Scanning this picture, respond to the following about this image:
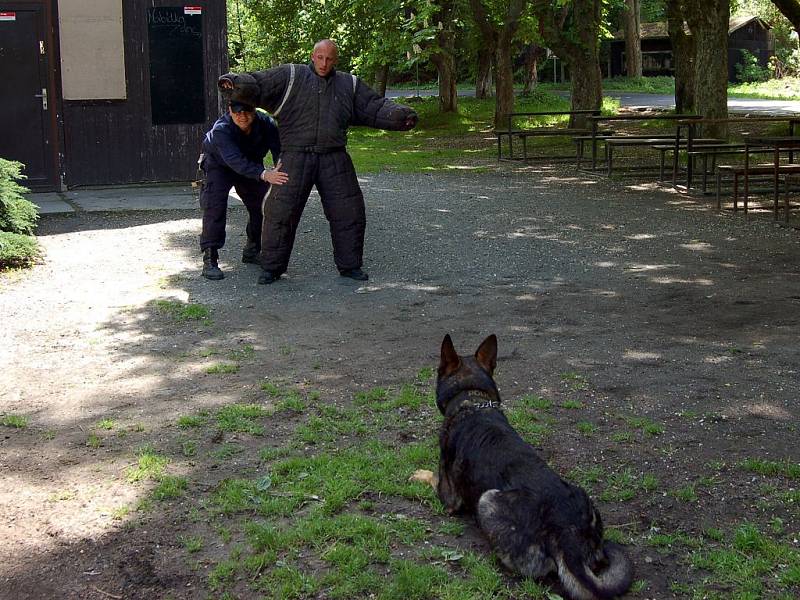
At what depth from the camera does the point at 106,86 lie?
14.9 m

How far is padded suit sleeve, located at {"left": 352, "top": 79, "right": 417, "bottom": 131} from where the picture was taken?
8.95 metres

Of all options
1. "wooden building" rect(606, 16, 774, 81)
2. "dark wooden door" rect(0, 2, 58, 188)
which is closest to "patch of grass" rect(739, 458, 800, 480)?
"dark wooden door" rect(0, 2, 58, 188)

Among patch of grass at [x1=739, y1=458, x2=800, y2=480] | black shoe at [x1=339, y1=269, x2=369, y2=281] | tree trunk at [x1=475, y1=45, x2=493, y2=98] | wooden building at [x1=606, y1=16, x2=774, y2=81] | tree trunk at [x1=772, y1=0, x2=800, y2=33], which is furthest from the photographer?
wooden building at [x1=606, y1=16, x2=774, y2=81]

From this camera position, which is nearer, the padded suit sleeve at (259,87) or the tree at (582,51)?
the padded suit sleeve at (259,87)

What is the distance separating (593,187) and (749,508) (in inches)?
467

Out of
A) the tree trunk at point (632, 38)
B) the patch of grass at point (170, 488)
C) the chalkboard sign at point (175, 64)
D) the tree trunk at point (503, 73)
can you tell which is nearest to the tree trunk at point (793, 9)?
the tree trunk at point (503, 73)

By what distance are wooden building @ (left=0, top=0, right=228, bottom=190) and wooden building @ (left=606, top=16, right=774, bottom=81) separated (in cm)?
5180

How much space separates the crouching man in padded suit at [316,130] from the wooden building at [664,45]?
57159mm

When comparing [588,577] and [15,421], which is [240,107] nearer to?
[15,421]

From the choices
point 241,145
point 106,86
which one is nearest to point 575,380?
point 241,145

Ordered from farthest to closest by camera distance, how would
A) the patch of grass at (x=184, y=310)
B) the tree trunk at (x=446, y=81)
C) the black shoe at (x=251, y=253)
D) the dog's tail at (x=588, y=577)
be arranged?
the tree trunk at (x=446, y=81)
the black shoe at (x=251, y=253)
the patch of grass at (x=184, y=310)
the dog's tail at (x=588, y=577)

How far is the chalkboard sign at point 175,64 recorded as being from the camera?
1499 cm

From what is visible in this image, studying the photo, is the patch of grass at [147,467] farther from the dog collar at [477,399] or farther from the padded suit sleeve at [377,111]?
the padded suit sleeve at [377,111]

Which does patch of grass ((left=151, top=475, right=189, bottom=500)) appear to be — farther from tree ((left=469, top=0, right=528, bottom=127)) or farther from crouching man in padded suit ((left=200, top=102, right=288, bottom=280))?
tree ((left=469, top=0, right=528, bottom=127))
